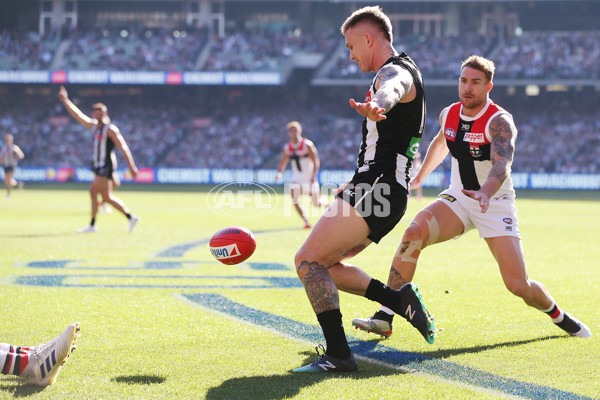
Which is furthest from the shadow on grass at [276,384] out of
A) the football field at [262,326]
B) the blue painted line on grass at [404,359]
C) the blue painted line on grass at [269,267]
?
the blue painted line on grass at [269,267]

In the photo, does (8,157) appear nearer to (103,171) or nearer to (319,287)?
(103,171)

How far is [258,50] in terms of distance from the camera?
44062 millimetres

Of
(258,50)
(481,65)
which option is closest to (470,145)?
(481,65)

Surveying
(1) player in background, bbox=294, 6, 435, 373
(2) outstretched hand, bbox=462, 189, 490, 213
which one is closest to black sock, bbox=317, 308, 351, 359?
(1) player in background, bbox=294, 6, 435, 373

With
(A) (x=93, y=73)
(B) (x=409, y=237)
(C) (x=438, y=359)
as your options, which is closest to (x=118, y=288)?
(B) (x=409, y=237)

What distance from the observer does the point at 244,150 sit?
1606 inches

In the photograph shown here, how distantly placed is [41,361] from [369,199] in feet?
6.99

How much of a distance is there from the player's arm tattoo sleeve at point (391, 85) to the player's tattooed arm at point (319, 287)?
1.14 metres

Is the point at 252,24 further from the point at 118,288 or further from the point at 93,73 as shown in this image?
the point at 118,288

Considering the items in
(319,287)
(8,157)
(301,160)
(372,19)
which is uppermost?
(372,19)

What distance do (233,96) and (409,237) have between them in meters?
39.9

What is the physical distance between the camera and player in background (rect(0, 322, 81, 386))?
394 centimetres

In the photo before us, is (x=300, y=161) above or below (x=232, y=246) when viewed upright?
above

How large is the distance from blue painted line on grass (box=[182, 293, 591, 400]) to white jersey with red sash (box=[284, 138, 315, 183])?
30.8ft
